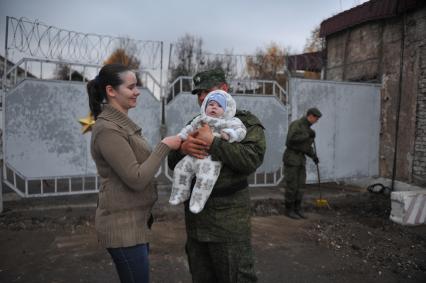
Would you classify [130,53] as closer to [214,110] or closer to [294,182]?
[294,182]

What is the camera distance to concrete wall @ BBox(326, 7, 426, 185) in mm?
6910

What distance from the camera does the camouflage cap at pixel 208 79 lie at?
240 centimetres

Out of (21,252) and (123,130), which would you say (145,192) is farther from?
(21,252)

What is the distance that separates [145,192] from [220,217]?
1.57 ft

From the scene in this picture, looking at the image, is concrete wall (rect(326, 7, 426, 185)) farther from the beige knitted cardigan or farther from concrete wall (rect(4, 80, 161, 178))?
the beige knitted cardigan

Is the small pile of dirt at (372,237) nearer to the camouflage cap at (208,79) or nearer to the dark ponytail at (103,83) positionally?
the camouflage cap at (208,79)

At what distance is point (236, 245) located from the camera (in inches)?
80.7

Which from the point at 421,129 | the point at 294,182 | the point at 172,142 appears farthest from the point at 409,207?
the point at 172,142

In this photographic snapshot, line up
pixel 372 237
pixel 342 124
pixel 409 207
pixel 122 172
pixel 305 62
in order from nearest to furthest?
1. pixel 122 172
2. pixel 372 237
3. pixel 409 207
4. pixel 342 124
5. pixel 305 62

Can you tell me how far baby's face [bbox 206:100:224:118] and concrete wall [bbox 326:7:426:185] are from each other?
6275 mm

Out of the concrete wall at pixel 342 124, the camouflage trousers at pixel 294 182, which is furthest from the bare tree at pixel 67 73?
the concrete wall at pixel 342 124

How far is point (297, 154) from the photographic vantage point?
18.2 feet

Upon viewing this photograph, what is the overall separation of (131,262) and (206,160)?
68cm

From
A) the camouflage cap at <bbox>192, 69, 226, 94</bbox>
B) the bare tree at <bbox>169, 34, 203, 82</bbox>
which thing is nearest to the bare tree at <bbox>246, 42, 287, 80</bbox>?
the bare tree at <bbox>169, 34, 203, 82</bbox>
